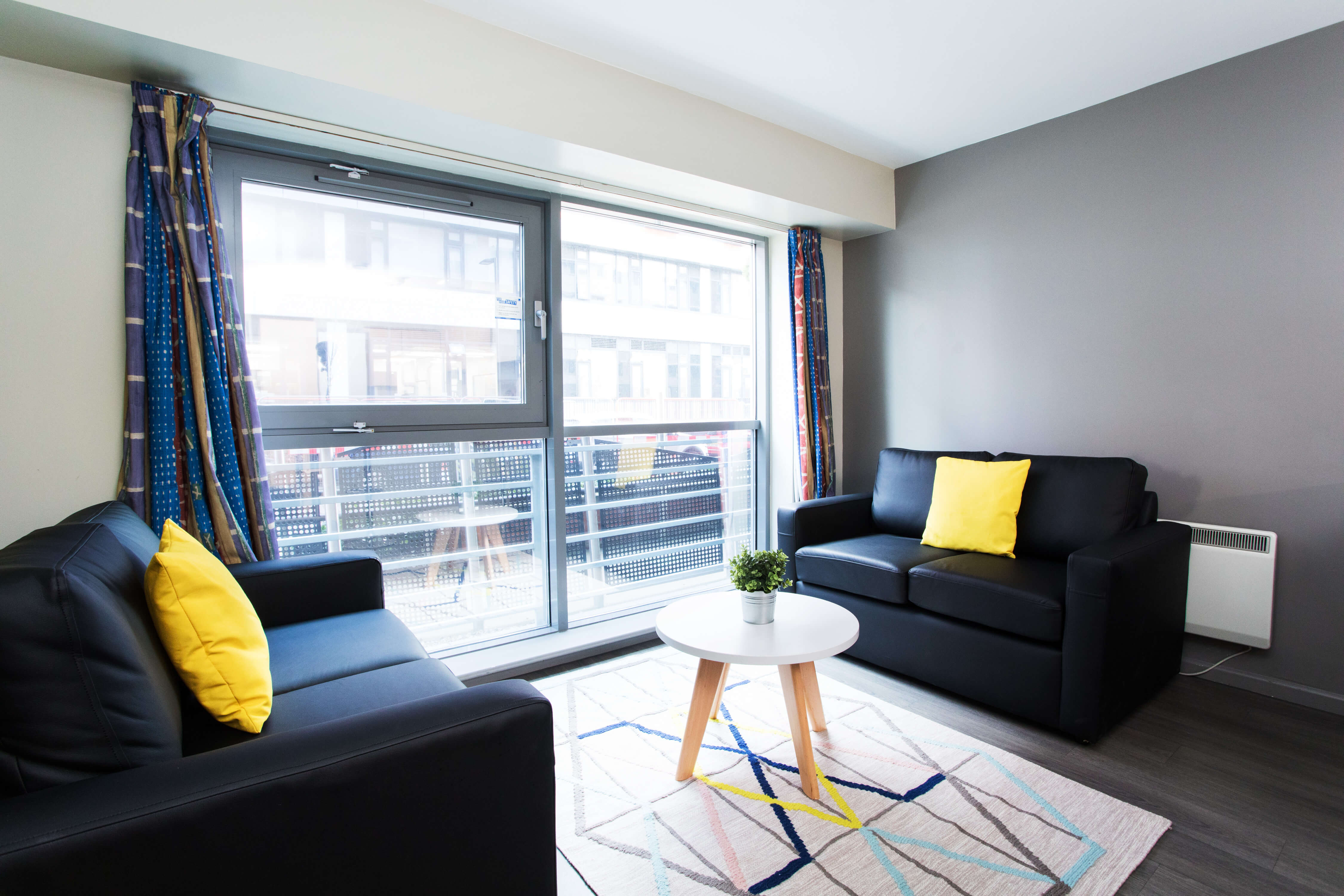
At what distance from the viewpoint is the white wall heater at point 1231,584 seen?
2637 mm

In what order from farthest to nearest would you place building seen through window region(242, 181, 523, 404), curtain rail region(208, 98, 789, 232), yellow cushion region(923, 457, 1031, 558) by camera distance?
yellow cushion region(923, 457, 1031, 558) → building seen through window region(242, 181, 523, 404) → curtain rail region(208, 98, 789, 232)

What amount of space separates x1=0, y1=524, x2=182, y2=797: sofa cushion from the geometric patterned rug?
3.73 feet

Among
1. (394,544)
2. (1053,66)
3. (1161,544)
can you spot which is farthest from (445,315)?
(1161,544)

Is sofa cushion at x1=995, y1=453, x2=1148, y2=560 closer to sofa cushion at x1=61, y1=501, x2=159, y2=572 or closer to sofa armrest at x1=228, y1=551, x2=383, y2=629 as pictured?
sofa armrest at x1=228, y1=551, x2=383, y2=629

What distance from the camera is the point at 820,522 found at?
3.42m

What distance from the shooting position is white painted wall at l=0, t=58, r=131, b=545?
198 centimetres

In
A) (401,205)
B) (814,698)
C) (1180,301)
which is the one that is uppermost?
(401,205)

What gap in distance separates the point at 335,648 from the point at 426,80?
6.51ft

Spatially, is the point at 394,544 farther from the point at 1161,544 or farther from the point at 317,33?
the point at 1161,544

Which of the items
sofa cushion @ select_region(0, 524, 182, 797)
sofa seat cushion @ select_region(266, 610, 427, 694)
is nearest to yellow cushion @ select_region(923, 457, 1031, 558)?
sofa seat cushion @ select_region(266, 610, 427, 694)

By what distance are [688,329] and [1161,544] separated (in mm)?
2624

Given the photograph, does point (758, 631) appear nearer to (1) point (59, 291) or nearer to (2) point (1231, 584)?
(2) point (1231, 584)

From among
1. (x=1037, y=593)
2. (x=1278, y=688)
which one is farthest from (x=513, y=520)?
(x=1278, y=688)

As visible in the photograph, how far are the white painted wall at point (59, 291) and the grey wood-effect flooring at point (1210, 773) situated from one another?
6.33ft
